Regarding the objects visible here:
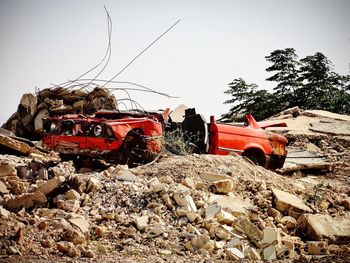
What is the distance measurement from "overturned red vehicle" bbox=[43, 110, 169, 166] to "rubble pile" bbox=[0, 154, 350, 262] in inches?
20.7

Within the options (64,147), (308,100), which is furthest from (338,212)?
(308,100)

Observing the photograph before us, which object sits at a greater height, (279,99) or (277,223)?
(279,99)

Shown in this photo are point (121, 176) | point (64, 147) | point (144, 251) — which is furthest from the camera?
point (64, 147)

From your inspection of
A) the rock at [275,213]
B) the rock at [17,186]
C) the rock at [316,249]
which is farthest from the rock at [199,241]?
the rock at [17,186]

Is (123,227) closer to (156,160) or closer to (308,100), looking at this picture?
(156,160)

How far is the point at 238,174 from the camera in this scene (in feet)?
18.0

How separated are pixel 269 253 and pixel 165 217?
4.24 feet

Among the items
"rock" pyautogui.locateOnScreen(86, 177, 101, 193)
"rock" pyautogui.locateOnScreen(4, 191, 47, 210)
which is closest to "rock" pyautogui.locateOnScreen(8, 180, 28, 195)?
"rock" pyautogui.locateOnScreen(4, 191, 47, 210)

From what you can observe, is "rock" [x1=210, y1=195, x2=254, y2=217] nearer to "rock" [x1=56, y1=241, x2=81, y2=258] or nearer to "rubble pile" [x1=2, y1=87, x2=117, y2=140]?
"rock" [x1=56, y1=241, x2=81, y2=258]

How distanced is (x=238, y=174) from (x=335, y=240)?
195 cm

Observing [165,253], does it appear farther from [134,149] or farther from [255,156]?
[255,156]

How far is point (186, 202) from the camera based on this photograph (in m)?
4.03

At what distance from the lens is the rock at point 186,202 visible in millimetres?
3977

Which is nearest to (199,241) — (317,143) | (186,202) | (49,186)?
(186,202)
